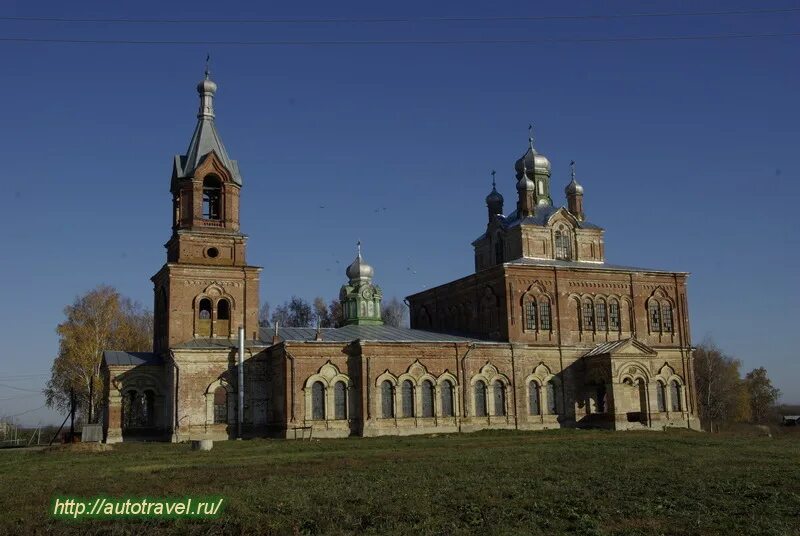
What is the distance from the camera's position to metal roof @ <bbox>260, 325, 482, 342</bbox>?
135 ft

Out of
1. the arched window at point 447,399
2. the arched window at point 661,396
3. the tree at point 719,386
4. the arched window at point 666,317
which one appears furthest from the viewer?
the tree at point 719,386

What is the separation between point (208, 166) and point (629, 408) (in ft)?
80.9

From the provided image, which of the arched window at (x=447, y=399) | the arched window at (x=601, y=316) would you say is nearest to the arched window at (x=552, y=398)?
the arched window at (x=601, y=316)

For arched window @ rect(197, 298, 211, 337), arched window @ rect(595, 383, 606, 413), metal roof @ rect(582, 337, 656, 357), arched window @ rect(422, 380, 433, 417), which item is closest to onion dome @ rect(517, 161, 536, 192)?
metal roof @ rect(582, 337, 656, 357)

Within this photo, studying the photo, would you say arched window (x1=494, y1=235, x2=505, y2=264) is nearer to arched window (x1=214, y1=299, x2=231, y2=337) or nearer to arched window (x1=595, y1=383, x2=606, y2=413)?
arched window (x1=595, y1=383, x2=606, y2=413)

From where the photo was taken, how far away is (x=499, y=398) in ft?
136

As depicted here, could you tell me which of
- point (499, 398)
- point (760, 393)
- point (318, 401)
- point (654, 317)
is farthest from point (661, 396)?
point (760, 393)

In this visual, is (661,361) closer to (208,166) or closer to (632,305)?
(632,305)

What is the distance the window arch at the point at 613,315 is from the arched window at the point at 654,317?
2.16 m

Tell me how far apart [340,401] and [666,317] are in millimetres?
19566

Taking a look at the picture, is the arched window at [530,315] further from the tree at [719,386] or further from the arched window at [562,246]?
the tree at [719,386]

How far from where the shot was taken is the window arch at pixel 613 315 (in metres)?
44.7

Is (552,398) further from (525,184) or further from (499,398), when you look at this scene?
(525,184)

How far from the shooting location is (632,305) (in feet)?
149
